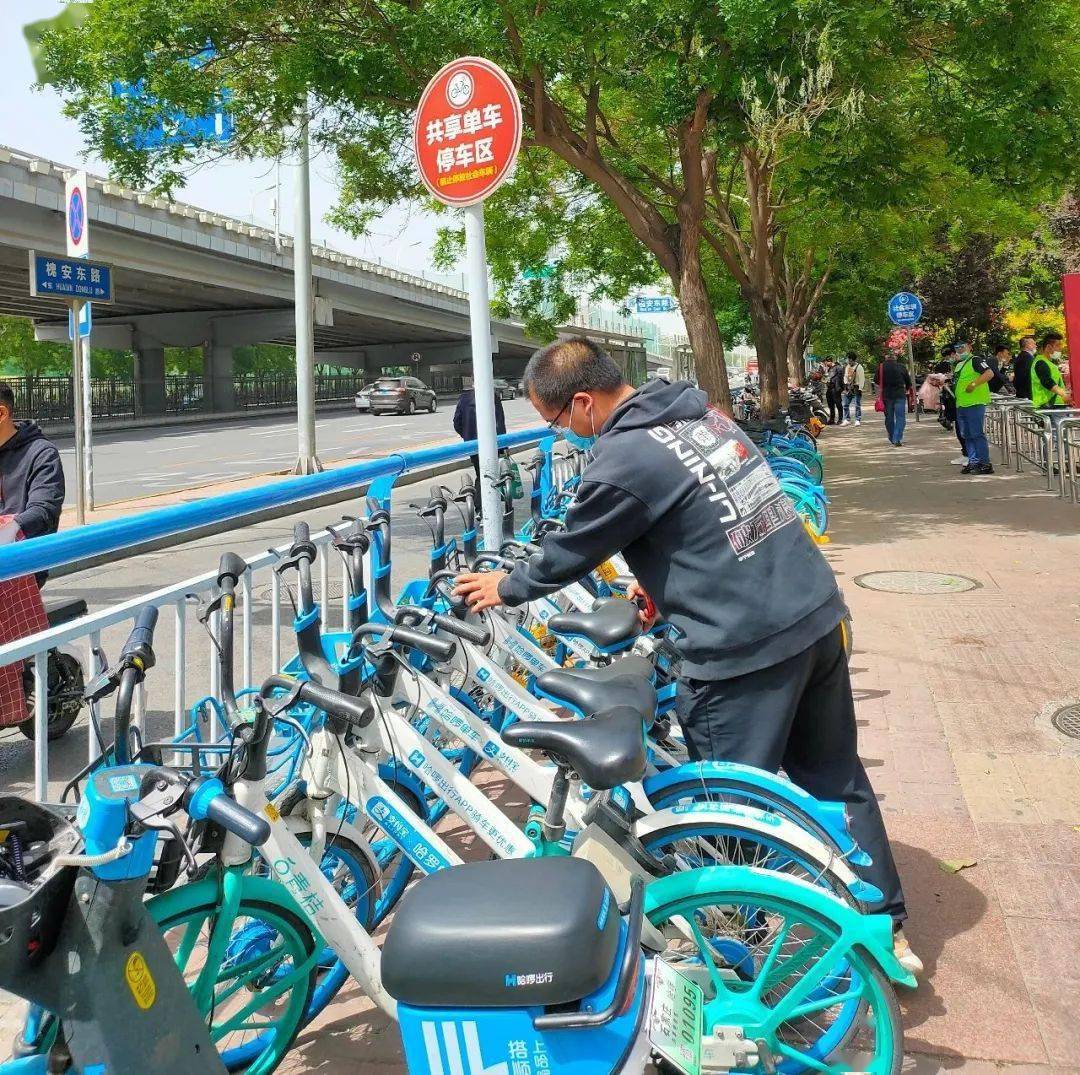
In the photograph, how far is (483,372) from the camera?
5.01 meters

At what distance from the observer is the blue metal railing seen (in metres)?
2.73

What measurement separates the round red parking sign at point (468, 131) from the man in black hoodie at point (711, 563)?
6.63 ft

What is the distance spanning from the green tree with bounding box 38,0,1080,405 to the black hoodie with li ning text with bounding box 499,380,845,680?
6.87 m

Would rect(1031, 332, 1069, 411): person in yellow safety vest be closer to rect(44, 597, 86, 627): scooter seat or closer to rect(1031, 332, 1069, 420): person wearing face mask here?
rect(1031, 332, 1069, 420): person wearing face mask

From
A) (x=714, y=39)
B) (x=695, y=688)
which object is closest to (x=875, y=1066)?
(x=695, y=688)

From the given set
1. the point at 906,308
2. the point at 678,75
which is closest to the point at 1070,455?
the point at 678,75

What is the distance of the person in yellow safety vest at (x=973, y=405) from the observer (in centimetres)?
1480

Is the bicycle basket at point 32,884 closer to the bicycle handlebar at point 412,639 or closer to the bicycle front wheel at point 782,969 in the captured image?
the bicycle handlebar at point 412,639

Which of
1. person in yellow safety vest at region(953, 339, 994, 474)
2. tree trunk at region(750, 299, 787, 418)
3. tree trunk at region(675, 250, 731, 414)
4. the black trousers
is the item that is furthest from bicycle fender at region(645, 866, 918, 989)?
tree trunk at region(750, 299, 787, 418)

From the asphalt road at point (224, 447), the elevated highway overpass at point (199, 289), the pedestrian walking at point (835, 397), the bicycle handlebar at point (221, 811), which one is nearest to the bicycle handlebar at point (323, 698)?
the bicycle handlebar at point (221, 811)

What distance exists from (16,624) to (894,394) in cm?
1948

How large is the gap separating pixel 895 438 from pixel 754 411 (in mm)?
4735

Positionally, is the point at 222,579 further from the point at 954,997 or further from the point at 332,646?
the point at 954,997

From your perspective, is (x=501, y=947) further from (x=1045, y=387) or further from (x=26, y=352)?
(x=26, y=352)
